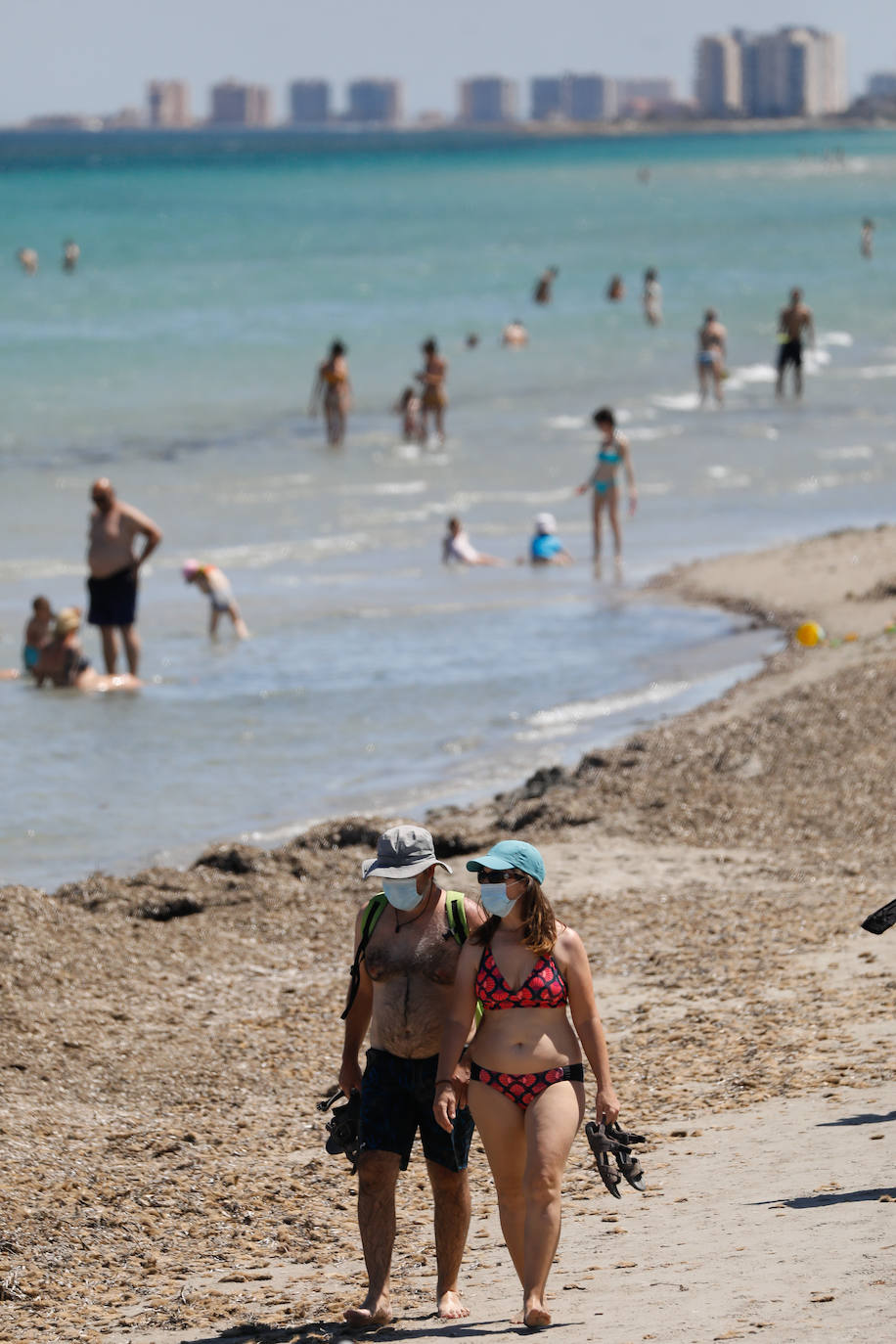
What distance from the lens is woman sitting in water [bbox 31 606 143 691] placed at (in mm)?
13734

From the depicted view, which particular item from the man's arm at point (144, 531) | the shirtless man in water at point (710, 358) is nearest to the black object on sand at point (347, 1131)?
the man's arm at point (144, 531)

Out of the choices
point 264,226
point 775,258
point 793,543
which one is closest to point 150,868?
point 793,543

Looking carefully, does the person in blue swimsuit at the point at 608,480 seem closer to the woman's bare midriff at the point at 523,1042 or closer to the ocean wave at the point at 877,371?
the woman's bare midriff at the point at 523,1042

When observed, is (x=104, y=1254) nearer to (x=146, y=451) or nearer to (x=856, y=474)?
(x=856, y=474)

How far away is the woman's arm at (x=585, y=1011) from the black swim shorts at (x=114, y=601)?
381 inches

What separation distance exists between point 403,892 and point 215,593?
407 inches

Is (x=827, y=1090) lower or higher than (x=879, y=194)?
lower

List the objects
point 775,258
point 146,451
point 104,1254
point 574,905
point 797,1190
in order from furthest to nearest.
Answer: point 775,258
point 146,451
point 574,905
point 104,1254
point 797,1190

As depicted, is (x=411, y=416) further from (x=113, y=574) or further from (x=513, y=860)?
(x=513, y=860)

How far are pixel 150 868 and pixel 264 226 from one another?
68929 millimetres

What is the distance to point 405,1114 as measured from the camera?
189 inches

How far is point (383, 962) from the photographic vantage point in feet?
15.8

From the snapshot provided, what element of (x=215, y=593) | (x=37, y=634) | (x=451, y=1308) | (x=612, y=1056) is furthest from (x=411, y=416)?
(x=451, y=1308)

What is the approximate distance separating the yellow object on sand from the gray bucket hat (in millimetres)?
9381
